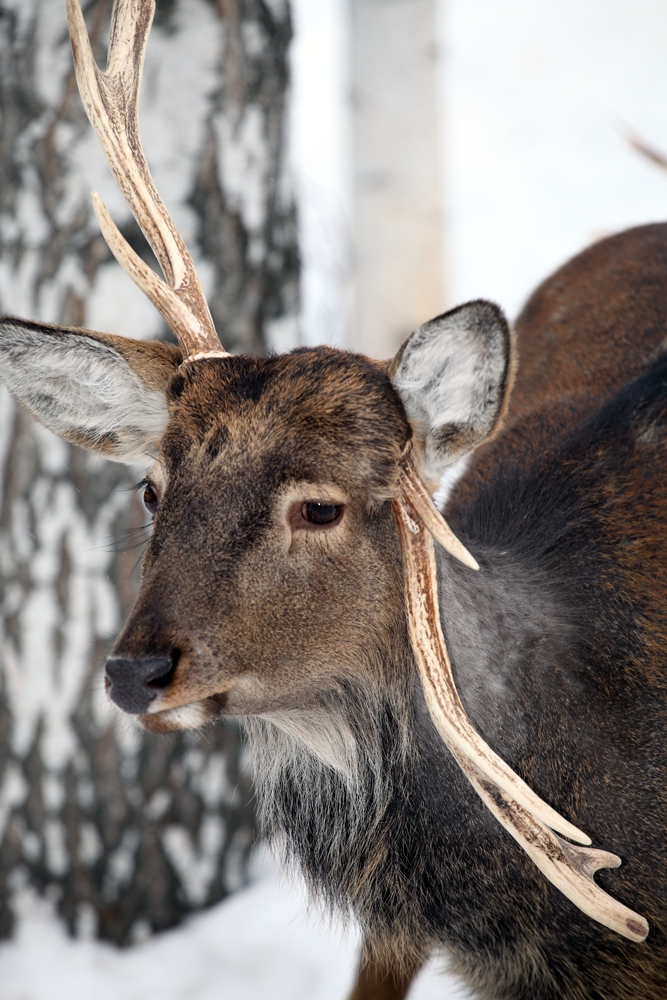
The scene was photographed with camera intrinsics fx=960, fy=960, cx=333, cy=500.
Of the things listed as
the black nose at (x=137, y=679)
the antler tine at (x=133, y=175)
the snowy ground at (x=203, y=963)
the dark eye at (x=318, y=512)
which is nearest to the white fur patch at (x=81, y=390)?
the antler tine at (x=133, y=175)

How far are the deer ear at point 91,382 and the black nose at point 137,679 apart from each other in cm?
74

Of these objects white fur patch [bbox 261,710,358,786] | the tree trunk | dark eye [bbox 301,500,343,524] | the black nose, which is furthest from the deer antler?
the tree trunk

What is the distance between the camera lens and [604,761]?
210cm

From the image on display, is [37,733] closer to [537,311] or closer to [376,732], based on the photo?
[376,732]

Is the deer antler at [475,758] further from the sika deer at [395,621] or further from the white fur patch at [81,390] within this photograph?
the white fur patch at [81,390]

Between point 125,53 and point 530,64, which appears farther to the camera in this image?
point 530,64

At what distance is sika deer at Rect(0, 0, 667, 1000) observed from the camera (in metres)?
1.86

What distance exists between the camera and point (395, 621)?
2057 millimetres

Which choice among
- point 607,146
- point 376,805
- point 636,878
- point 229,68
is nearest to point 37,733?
point 376,805

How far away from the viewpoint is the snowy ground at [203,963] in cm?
316

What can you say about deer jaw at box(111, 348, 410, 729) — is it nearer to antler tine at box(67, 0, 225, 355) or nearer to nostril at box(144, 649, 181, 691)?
nostril at box(144, 649, 181, 691)

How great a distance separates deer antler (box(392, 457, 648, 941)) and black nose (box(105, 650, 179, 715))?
51 cm

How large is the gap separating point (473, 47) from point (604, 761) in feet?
18.3

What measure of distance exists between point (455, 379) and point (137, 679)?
0.83 m
